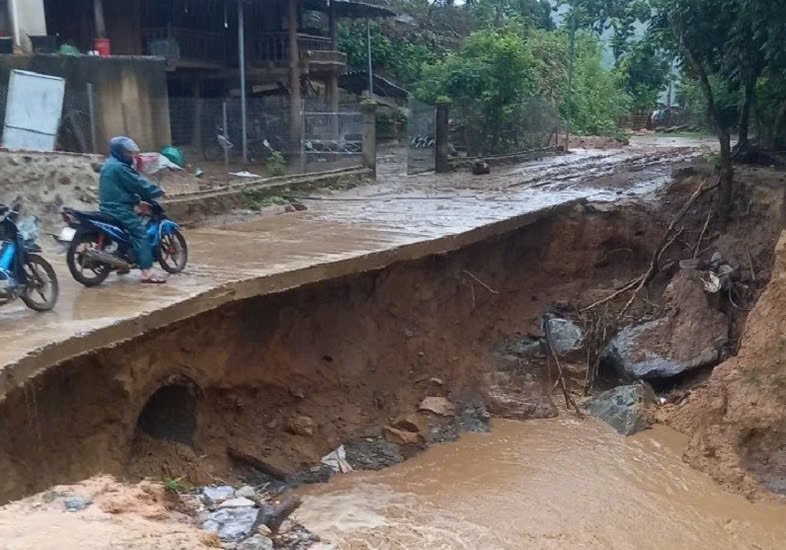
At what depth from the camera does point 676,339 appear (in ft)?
37.3

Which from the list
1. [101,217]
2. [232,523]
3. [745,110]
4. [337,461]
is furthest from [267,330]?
[745,110]

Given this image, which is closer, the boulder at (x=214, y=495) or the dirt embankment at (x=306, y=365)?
the boulder at (x=214, y=495)

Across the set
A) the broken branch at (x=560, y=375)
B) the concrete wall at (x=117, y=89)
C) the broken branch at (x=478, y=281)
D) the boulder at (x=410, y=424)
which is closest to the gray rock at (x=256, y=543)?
the boulder at (x=410, y=424)

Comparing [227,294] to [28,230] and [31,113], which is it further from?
[31,113]

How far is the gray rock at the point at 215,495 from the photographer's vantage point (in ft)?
16.9

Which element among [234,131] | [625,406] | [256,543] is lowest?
[625,406]

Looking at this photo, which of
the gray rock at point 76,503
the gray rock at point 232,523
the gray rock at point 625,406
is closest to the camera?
the gray rock at point 76,503

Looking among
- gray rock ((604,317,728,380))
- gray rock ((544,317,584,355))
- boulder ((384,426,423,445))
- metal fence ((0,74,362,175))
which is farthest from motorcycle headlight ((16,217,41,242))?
gray rock ((604,317,728,380))

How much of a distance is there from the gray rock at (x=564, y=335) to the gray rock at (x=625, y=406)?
1146 millimetres

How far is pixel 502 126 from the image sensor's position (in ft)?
Result: 70.6

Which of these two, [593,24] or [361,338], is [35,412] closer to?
[361,338]

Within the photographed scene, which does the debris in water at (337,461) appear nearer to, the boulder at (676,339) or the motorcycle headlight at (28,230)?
the motorcycle headlight at (28,230)

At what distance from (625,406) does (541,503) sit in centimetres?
259

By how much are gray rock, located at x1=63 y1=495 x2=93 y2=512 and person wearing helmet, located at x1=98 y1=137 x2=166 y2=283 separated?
3.78 m
